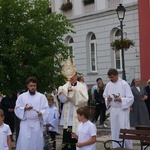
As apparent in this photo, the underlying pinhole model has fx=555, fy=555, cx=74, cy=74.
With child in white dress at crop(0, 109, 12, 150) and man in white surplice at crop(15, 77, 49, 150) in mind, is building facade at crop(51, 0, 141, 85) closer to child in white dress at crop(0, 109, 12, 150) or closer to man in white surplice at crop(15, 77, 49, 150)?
man in white surplice at crop(15, 77, 49, 150)

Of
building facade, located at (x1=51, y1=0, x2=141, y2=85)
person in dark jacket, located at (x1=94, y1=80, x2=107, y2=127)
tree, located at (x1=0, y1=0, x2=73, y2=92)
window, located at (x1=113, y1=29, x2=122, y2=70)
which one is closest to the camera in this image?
tree, located at (x1=0, y1=0, x2=73, y2=92)

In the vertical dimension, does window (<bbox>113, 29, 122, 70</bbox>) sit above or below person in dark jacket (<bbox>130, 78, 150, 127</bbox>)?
above

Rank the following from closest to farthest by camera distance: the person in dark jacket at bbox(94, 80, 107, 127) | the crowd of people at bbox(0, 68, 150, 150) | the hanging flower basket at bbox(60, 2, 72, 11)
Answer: the crowd of people at bbox(0, 68, 150, 150)
the person in dark jacket at bbox(94, 80, 107, 127)
the hanging flower basket at bbox(60, 2, 72, 11)

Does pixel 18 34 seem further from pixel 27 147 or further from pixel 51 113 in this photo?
pixel 27 147

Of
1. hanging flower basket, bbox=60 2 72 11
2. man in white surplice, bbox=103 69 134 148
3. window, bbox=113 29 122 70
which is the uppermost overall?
hanging flower basket, bbox=60 2 72 11

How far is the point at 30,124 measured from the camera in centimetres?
1185

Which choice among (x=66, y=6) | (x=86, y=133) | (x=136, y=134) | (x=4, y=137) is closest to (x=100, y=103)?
(x=136, y=134)

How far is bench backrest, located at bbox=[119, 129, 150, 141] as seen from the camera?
11148mm

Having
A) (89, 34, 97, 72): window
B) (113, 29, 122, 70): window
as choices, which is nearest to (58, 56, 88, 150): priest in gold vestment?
(113, 29, 122, 70): window

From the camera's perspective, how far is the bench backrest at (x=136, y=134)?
1115cm

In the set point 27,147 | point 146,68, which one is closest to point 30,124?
point 27,147

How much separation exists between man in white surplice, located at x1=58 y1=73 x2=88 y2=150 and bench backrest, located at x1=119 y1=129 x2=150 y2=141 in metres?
1.69

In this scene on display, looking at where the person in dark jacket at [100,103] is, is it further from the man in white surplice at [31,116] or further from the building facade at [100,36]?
the man in white surplice at [31,116]

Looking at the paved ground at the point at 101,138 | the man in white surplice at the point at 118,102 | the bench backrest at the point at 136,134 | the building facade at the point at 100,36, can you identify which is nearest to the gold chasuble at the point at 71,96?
the man in white surplice at the point at 118,102
